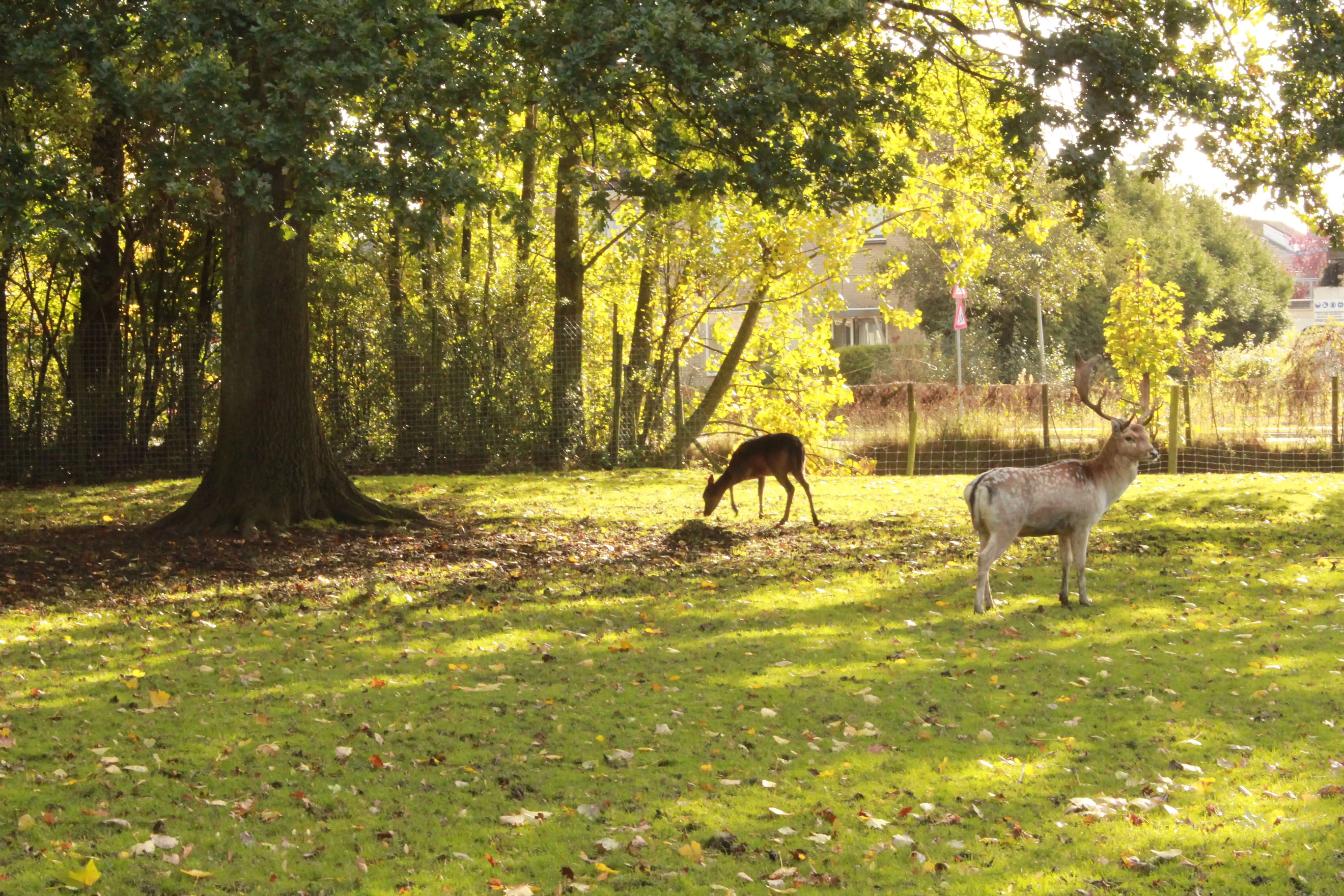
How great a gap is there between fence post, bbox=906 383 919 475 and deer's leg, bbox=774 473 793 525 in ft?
23.1

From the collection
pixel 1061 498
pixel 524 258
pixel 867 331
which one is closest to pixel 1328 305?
pixel 524 258

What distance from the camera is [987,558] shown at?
9992mm

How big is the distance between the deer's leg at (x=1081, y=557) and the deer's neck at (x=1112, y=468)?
34cm

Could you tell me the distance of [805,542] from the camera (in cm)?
1403

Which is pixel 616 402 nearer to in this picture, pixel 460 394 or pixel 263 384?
pixel 460 394

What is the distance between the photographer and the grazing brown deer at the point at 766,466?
15.2m

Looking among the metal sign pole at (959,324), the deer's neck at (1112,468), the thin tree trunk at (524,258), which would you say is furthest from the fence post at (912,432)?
the deer's neck at (1112,468)

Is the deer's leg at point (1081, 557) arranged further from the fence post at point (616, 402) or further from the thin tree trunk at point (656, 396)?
the thin tree trunk at point (656, 396)

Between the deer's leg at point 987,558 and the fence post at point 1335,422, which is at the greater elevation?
the fence post at point 1335,422

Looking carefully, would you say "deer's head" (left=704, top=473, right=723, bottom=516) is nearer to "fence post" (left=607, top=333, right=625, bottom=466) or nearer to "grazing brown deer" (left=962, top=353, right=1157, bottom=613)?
"grazing brown deer" (left=962, top=353, right=1157, bottom=613)

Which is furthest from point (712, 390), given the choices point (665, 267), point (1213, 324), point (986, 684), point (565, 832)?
point (1213, 324)

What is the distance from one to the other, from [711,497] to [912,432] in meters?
7.90

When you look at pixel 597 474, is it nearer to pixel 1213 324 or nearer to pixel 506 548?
pixel 506 548

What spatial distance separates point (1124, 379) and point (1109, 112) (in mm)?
17198
